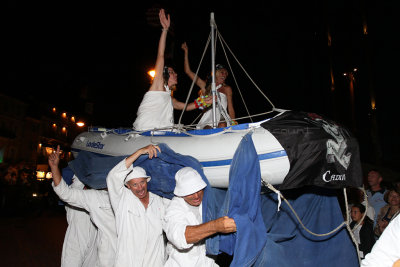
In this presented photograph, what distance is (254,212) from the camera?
236cm

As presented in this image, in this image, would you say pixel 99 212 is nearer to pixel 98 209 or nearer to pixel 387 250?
pixel 98 209

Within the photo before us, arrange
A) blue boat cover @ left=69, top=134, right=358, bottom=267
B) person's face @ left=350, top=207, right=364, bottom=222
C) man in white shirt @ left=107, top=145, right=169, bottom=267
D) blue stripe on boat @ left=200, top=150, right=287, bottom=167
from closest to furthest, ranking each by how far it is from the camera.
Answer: blue boat cover @ left=69, top=134, right=358, bottom=267, blue stripe on boat @ left=200, top=150, right=287, bottom=167, man in white shirt @ left=107, top=145, right=169, bottom=267, person's face @ left=350, top=207, right=364, bottom=222

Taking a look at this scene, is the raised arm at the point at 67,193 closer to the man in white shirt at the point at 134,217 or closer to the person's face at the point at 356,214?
the man in white shirt at the point at 134,217

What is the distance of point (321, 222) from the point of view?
3449mm

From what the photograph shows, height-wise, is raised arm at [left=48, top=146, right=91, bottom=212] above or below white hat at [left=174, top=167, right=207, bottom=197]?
below

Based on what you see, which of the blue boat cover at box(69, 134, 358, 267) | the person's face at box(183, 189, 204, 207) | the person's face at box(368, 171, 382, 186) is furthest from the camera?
the person's face at box(368, 171, 382, 186)

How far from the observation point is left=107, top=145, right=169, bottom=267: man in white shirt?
2822 mm

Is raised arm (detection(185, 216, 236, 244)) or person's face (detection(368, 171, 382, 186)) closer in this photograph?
raised arm (detection(185, 216, 236, 244))

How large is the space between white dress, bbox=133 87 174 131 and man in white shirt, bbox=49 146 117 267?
43.6 inches

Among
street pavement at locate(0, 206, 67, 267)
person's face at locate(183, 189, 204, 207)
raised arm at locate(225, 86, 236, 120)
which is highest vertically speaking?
raised arm at locate(225, 86, 236, 120)

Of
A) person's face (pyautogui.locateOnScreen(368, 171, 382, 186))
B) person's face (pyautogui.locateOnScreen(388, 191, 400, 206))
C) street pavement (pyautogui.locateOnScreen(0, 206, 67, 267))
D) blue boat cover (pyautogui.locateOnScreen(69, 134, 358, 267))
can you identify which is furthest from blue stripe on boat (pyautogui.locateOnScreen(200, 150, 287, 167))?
street pavement (pyautogui.locateOnScreen(0, 206, 67, 267))

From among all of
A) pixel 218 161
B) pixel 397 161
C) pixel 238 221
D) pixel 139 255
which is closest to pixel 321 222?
pixel 218 161

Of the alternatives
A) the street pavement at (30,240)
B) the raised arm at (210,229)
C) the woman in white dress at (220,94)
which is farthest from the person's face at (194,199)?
the street pavement at (30,240)

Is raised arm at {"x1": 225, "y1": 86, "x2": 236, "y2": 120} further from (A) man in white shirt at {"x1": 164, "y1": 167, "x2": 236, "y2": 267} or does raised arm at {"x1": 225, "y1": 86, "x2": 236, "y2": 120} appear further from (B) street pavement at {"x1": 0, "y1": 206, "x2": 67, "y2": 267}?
(B) street pavement at {"x1": 0, "y1": 206, "x2": 67, "y2": 267}
